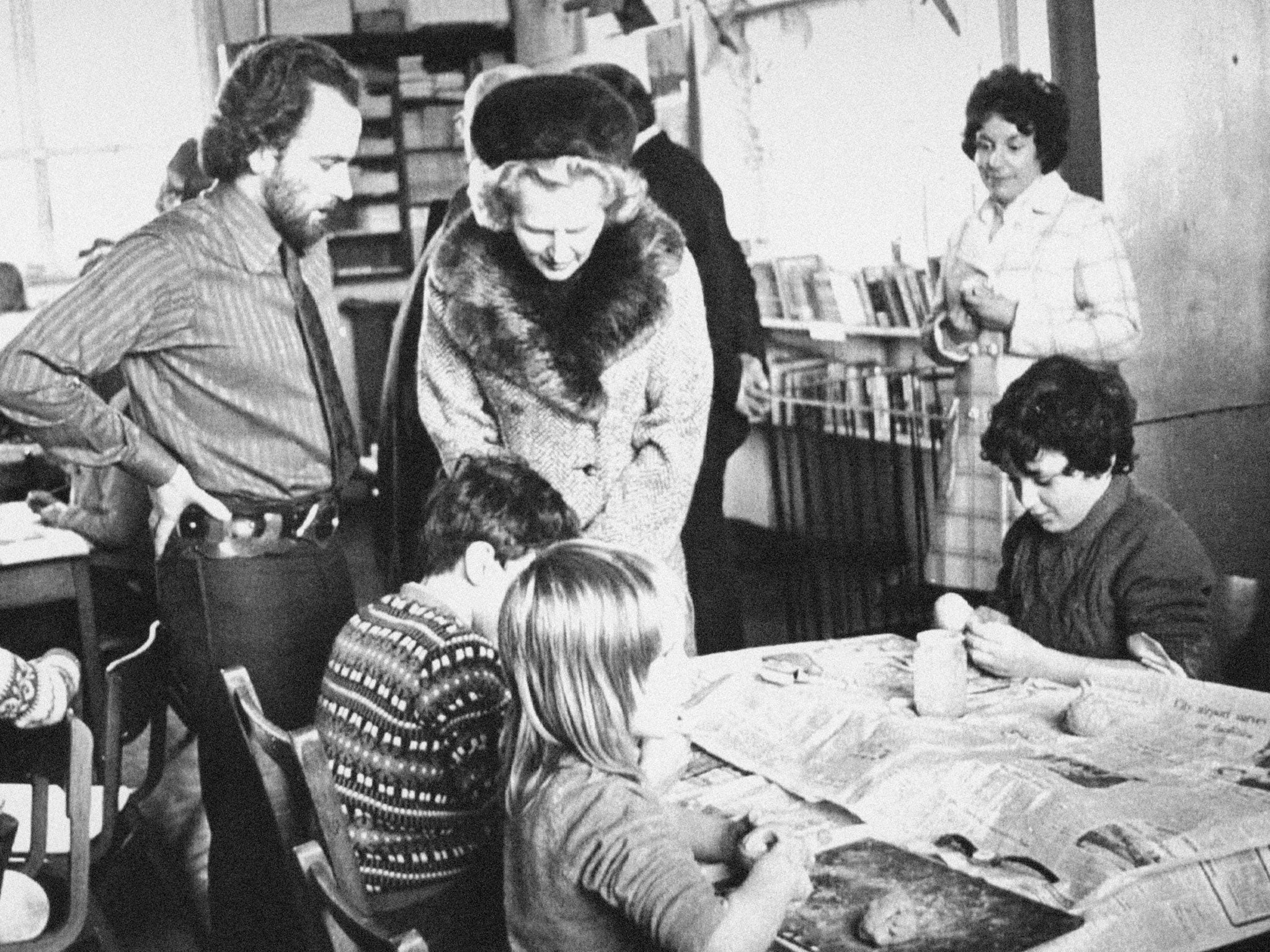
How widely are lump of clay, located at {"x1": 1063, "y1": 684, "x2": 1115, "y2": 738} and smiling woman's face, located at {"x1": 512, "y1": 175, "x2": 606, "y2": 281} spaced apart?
1070mm

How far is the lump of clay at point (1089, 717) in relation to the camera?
6.88ft

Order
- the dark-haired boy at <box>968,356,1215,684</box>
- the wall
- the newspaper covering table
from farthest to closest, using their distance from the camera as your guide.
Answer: the wall < the dark-haired boy at <box>968,356,1215,684</box> < the newspaper covering table

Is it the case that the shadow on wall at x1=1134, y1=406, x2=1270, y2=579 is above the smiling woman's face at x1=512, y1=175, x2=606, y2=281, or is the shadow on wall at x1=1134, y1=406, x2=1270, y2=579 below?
below

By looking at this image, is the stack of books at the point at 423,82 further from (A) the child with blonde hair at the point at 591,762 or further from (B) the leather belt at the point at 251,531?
(A) the child with blonde hair at the point at 591,762

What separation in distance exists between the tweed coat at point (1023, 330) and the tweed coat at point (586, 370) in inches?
36.8

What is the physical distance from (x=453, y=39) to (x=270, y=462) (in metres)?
6.55

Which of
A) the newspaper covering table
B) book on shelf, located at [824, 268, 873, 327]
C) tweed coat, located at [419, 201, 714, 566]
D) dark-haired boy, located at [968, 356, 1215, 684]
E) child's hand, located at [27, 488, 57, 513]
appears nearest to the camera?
the newspaper covering table

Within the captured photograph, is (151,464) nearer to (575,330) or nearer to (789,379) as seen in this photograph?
(575,330)

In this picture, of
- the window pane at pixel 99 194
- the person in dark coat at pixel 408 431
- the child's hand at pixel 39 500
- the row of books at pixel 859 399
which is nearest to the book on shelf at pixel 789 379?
the row of books at pixel 859 399

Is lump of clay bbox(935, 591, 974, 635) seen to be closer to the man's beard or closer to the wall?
the man's beard

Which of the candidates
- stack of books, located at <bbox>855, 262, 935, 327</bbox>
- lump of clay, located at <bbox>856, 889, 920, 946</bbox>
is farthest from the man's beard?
stack of books, located at <bbox>855, 262, 935, 327</bbox>

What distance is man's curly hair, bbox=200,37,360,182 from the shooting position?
2.66 m

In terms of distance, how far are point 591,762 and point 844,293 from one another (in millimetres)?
4041

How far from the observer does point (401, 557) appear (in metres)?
3.59
